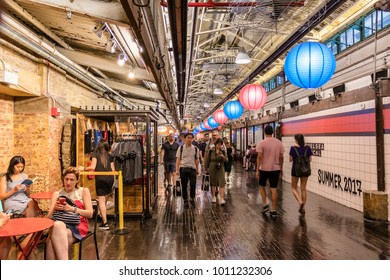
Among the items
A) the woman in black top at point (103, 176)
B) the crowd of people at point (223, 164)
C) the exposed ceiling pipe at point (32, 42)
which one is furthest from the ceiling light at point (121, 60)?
the crowd of people at point (223, 164)

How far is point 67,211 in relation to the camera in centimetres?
311

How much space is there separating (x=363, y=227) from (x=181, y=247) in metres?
3.07

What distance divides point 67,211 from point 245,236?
8.42 feet

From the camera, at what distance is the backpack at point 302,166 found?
5547 mm

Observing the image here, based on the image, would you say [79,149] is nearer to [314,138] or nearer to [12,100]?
[12,100]

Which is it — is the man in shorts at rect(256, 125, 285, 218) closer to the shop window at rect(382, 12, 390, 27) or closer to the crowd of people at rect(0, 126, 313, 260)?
the crowd of people at rect(0, 126, 313, 260)

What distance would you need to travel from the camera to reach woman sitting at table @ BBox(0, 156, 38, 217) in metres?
3.83

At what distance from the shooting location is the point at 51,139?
5543mm

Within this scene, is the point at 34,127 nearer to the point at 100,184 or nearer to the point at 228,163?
the point at 100,184

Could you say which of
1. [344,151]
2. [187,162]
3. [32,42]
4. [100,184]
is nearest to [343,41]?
[344,151]

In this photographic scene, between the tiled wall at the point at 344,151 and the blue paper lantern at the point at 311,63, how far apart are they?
1973 millimetres

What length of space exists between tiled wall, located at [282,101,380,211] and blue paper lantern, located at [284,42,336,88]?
1973 millimetres

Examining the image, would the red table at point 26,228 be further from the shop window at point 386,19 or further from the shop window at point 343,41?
the shop window at point 343,41
